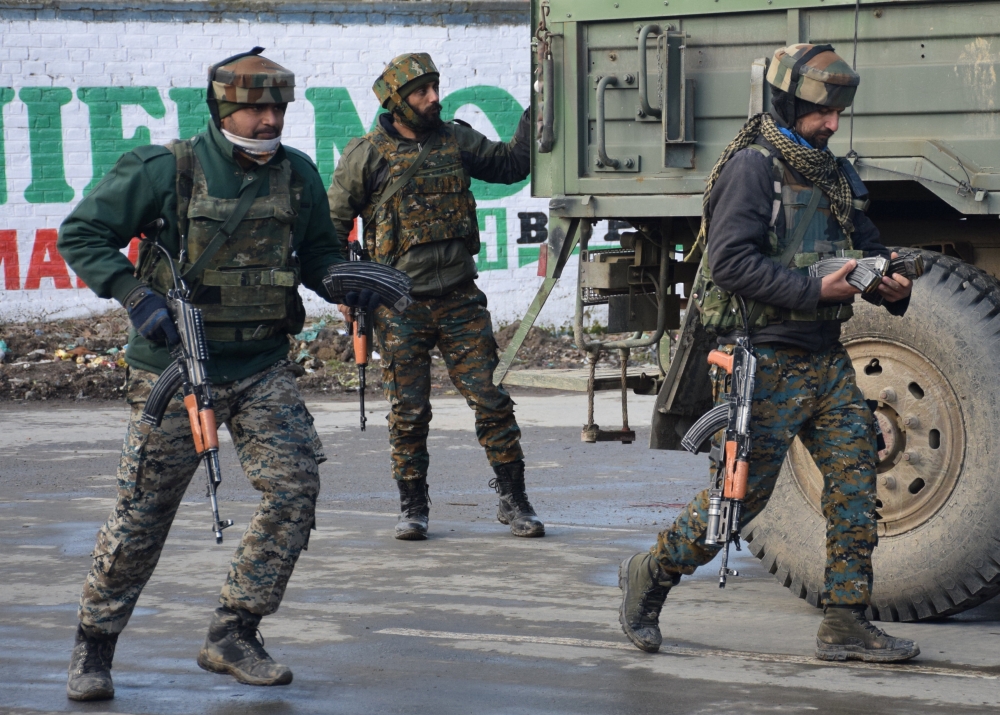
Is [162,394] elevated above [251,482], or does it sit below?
above

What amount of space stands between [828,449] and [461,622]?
1.49 metres

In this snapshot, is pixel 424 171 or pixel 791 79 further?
pixel 424 171

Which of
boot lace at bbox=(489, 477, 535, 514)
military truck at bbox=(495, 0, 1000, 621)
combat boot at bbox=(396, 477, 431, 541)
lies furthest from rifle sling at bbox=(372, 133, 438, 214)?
boot lace at bbox=(489, 477, 535, 514)

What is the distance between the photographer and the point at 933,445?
4988 mm

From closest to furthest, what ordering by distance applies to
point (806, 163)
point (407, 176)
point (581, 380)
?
point (806, 163) < point (581, 380) < point (407, 176)

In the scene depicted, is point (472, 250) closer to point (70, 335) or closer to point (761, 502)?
point (761, 502)

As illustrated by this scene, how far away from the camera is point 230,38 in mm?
14203

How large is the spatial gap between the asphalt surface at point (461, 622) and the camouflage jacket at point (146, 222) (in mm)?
995

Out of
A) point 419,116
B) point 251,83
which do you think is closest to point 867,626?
point 251,83

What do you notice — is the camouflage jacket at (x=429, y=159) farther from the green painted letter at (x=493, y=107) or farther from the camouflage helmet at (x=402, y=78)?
the green painted letter at (x=493, y=107)

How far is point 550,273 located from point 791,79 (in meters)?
1.69

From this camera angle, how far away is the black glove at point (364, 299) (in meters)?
4.64

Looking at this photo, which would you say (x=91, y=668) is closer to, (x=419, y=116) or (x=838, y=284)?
(x=838, y=284)

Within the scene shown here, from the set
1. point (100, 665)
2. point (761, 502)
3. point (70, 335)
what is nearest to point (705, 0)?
point (761, 502)
